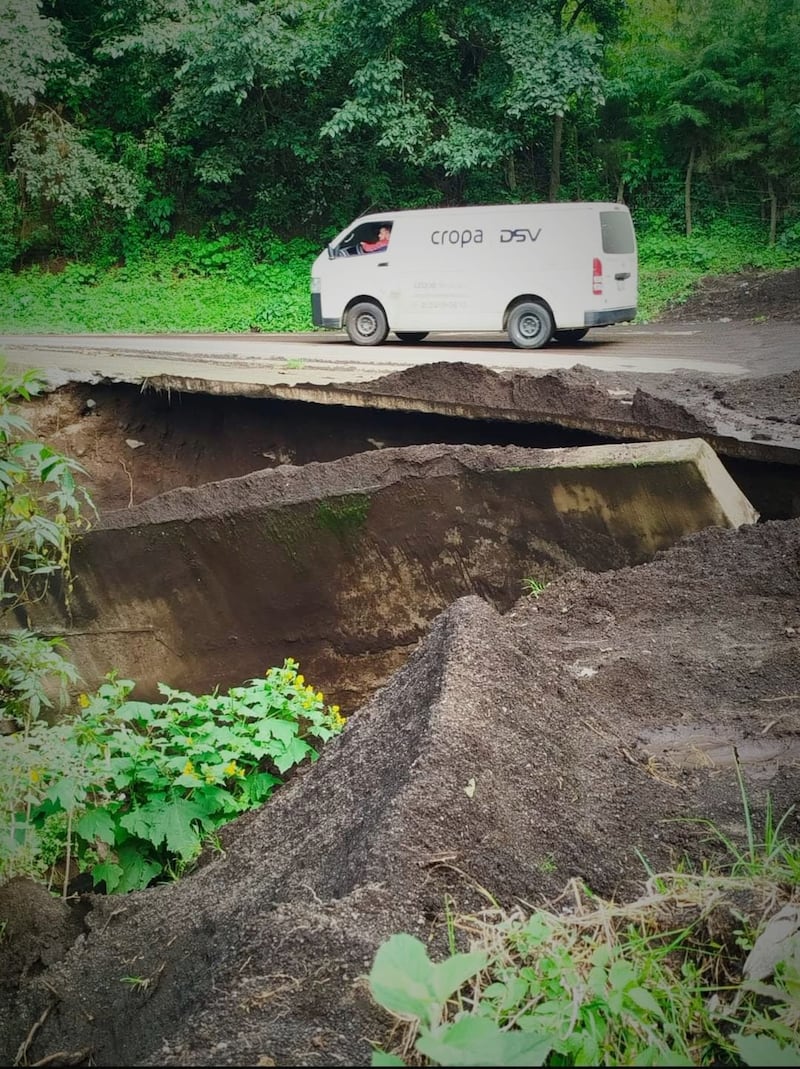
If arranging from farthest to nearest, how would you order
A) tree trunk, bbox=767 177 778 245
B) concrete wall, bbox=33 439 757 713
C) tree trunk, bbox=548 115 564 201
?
tree trunk, bbox=548 115 564 201 → tree trunk, bbox=767 177 778 245 → concrete wall, bbox=33 439 757 713

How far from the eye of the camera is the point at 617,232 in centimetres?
577

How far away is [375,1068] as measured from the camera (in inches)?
26.2

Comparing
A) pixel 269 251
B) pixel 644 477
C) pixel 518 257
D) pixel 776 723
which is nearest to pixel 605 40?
pixel 518 257

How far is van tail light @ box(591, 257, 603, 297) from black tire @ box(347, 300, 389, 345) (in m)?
1.56

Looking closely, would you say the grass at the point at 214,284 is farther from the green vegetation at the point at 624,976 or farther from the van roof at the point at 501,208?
the green vegetation at the point at 624,976

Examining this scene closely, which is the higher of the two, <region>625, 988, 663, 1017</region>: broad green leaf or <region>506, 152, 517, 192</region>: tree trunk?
<region>506, 152, 517, 192</region>: tree trunk

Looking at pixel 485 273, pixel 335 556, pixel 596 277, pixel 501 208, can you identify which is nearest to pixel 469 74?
pixel 501 208

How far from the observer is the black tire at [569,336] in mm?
5879

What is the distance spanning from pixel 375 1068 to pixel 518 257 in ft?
19.1

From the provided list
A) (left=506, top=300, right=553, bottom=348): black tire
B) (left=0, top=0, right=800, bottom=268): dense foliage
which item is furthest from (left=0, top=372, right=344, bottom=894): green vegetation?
(left=506, top=300, right=553, bottom=348): black tire

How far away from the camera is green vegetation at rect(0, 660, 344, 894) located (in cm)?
226

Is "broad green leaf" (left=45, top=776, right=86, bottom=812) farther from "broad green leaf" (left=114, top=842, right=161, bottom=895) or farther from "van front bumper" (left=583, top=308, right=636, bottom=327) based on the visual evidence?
"van front bumper" (left=583, top=308, right=636, bottom=327)

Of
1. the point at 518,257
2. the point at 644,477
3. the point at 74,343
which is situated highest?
the point at 518,257

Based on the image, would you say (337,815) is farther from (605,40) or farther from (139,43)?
(605,40)
